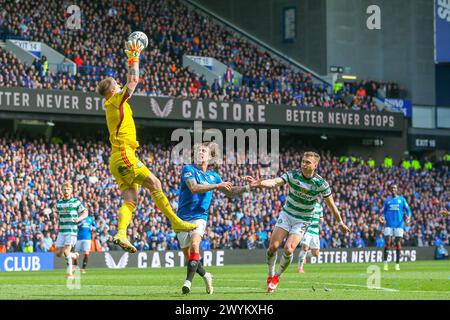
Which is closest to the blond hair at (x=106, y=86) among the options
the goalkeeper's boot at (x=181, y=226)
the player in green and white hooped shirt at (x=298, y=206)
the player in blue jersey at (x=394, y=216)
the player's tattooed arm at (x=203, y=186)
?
the player's tattooed arm at (x=203, y=186)

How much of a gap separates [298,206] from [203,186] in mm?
2125

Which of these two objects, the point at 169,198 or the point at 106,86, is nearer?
the point at 106,86

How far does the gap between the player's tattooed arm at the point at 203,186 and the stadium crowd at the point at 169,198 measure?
66.0 ft

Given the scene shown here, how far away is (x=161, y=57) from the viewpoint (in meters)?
48.5

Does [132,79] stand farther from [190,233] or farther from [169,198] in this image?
[169,198]

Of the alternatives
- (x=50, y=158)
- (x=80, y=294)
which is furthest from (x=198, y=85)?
(x=80, y=294)

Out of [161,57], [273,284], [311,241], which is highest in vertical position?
[161,57]

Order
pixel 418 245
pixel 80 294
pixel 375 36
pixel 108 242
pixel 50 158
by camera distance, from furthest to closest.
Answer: pixel 375 36, pixel 418 245, pixel 50 158, pixel 108 242, pixel 80 294

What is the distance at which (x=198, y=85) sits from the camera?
158ft

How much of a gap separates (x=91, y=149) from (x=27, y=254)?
31.0 ft

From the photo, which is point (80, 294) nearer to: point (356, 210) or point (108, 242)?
point (108, 242)

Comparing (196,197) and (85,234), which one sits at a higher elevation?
(196,197)

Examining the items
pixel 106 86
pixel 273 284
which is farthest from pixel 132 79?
pixel 273 284

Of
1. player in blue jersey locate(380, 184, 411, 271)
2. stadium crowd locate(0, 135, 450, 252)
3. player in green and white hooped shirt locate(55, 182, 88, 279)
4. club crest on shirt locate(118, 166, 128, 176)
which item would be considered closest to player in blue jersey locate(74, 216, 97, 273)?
stadium crowd locate(0, 135, 450, 252)
